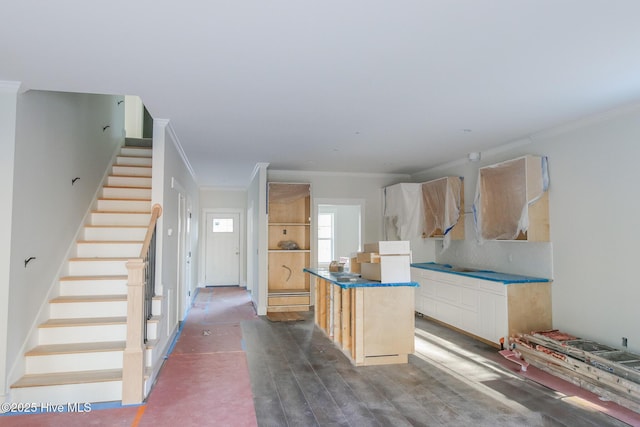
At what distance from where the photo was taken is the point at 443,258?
260 inches

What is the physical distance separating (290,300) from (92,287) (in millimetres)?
3482

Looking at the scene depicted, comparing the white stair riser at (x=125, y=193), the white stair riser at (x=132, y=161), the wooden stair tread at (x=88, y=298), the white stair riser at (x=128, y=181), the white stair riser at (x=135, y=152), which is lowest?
the wooden stair tread at (x=88, y=298)

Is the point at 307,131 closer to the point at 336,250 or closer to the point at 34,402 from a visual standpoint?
the point at 34,402

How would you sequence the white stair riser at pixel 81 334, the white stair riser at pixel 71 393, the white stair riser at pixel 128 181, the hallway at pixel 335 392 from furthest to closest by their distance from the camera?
the white stair riser at pixel 128 181 → the white stair riser at pixel 81 334 → the white stair riser at pixel 71 393 → the hallway at pixel 335 392

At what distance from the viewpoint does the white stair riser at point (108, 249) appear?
4.19 m

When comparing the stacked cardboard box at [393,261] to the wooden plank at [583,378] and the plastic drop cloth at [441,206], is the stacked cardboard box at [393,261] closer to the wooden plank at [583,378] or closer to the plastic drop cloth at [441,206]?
the wooden plank at [583,378]

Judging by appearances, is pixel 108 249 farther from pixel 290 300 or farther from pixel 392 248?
pixel 290 300

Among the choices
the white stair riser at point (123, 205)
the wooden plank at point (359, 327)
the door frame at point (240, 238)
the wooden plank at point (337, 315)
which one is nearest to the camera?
the wooden plank at point (359, 327)

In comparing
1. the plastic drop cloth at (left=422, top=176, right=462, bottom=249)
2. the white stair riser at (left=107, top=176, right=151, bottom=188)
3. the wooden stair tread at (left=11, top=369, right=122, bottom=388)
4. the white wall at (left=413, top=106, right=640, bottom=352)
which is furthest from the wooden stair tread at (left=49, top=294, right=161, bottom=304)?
the white wall at (left=413, top=106, right=640, bottom=352)

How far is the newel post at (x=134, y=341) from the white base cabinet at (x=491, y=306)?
3.73 m

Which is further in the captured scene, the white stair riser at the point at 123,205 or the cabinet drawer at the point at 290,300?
the cabinet drawer at the point at 290,300

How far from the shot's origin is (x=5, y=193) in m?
2.91

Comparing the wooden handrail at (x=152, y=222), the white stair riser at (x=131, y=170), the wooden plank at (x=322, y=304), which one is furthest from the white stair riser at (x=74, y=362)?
the white stair riser at (x=131, y=170)

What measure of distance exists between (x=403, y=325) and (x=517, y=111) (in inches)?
94.9
